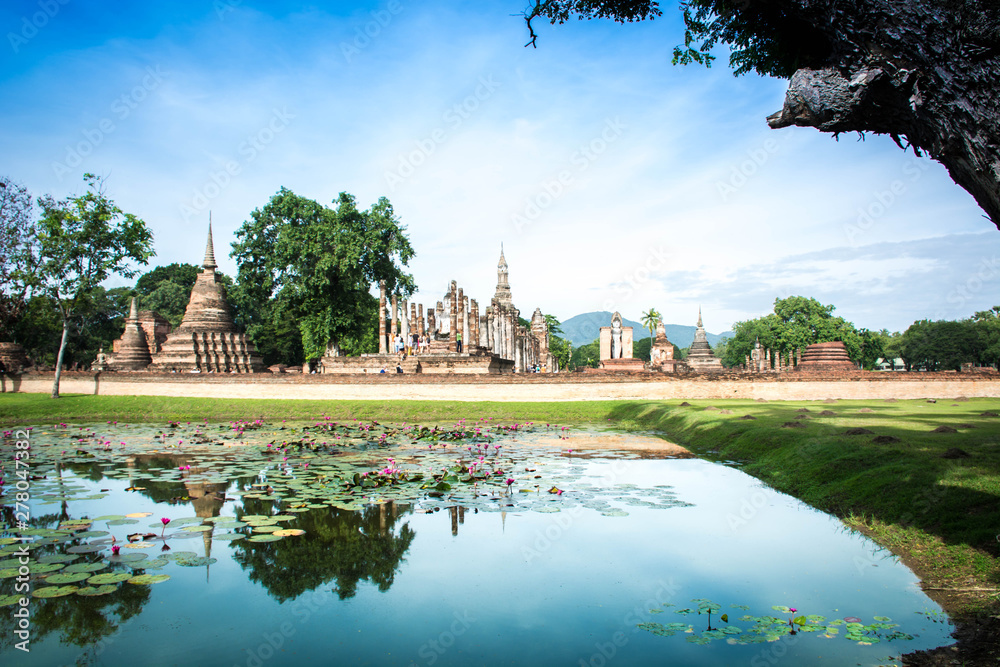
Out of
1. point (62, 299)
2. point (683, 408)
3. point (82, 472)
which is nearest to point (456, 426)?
point (683, 408)

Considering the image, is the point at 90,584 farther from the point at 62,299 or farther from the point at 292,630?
the point at 62,299

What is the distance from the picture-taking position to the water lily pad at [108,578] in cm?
496

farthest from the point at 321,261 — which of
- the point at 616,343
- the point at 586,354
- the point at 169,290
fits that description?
the point at 586,354

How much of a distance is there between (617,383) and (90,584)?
68.2ft

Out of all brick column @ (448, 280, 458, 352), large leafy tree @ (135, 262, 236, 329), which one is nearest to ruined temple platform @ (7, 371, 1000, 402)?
brick column @ (448, 280, 458, 352)

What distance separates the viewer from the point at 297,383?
A: 1014 inches

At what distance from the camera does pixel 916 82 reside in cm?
426

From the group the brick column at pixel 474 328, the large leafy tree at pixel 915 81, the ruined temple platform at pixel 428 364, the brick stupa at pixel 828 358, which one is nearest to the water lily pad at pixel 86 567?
the large leafy tree at pixel 915 81

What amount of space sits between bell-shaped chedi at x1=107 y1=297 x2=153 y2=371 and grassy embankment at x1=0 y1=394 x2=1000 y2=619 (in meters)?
18.6

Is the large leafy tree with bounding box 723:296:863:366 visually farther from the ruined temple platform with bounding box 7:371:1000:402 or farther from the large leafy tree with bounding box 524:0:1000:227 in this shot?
the large leafy tree with bounding box 524:0:1000:227

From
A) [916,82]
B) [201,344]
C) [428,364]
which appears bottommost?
[428,364]

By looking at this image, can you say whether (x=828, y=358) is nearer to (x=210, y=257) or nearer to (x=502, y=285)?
(x=502, y=285)

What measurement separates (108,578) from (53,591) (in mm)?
378

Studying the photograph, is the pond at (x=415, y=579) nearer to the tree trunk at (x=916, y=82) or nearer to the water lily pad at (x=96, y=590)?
the water lily pad at (x=96, y=590)
